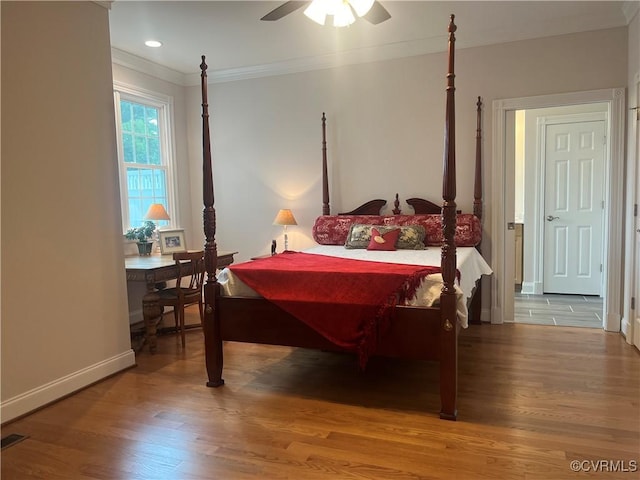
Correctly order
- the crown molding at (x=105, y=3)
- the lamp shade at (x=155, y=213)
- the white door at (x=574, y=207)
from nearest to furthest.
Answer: the crown molding at (x=105, y=3), the lamp shade at (x=155, y=213), the white door at (x=574, y=207)

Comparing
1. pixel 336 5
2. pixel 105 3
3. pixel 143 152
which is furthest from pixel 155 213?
pixel 336 5

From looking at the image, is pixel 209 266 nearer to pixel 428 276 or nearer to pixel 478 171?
pixel 428 276

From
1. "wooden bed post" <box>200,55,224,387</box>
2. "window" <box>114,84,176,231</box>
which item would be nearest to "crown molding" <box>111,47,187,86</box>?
"window" <box>114,84,176,231</box>

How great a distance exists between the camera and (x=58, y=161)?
9.25 ft

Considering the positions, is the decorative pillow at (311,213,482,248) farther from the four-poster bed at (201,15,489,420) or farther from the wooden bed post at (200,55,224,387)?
the wooden bed post at (200,55,224,387)

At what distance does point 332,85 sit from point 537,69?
194 cm

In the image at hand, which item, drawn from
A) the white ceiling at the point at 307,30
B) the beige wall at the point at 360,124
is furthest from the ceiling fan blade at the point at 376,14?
the beige wall at the point at 360,124

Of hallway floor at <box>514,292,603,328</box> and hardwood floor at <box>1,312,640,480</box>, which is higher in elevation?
hardwood floor at <box>1,312,640,480</box>

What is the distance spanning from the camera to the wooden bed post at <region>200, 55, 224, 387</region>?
291cm

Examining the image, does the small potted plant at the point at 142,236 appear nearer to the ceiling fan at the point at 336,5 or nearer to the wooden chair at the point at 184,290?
the wooden chair at the point at 184,290

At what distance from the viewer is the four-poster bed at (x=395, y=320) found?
2387mm

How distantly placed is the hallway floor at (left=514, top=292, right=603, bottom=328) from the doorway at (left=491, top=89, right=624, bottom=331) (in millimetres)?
281

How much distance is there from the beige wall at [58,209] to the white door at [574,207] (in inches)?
189

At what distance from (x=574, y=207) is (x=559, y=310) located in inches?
54.7
